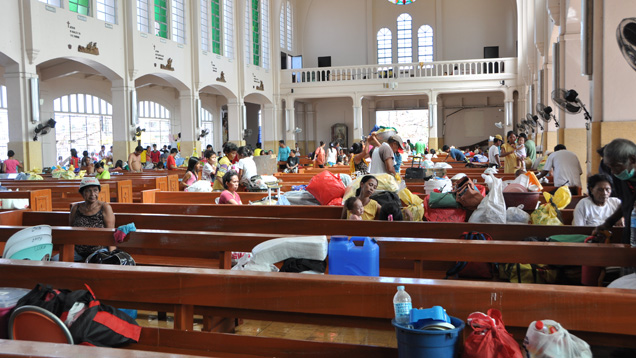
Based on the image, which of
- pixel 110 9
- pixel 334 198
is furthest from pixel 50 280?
pixel 110 9

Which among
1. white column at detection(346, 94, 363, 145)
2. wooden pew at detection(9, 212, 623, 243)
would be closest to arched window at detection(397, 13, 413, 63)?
white column at detection(346, 94, 363, 145)

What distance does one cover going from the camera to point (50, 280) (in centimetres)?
306

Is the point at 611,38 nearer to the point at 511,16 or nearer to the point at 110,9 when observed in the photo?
the point at 110,9

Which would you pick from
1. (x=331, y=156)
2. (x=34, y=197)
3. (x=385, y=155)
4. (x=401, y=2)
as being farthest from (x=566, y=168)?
(x=401, y=2)

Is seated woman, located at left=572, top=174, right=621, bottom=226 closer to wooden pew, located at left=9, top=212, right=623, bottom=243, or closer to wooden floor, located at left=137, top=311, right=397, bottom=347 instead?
wooden pew, located at left=9, top=212, right=623, bottom=243

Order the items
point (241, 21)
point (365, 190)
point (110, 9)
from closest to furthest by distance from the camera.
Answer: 1. point (365, 190)
2. point (110, 9)
3. point (241, 21)

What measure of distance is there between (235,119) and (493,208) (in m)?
18.0

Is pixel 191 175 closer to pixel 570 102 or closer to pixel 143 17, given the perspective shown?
pixel 570 102

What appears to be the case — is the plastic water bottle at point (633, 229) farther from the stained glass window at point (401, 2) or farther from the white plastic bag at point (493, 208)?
the stained glass window at point (401, 2)

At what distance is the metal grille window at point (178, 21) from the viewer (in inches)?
719

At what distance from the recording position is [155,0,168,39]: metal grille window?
56.5ft

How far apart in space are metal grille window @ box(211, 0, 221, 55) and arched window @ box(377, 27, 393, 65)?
34.0ft

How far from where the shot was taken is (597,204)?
4.79 metres

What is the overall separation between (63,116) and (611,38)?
16.8 m
